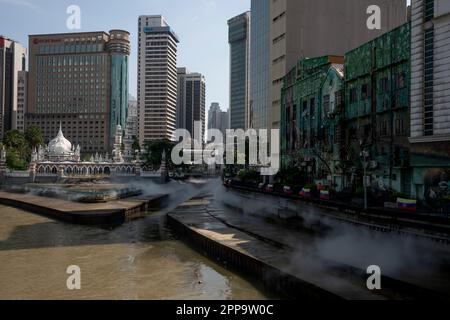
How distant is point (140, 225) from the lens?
49281 mm

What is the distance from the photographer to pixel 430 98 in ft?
109

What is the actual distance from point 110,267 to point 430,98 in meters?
27.2

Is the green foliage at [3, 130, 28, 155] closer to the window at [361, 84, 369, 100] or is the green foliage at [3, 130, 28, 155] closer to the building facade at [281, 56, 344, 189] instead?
the building facade at [281, 56, 344, 189]

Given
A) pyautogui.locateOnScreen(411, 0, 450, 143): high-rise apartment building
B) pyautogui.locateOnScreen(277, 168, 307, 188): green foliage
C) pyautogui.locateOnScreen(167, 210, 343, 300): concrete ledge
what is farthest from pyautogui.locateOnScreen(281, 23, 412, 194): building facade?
pyautogui.locateOnScreen(167, 210, 343, 300): concrete ledge

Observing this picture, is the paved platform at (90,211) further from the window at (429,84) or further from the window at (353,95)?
the window at (429,84)

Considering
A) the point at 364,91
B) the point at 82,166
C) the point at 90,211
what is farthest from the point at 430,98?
the point at 82,166

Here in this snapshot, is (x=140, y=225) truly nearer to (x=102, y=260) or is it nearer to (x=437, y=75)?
(x=102, y=260)

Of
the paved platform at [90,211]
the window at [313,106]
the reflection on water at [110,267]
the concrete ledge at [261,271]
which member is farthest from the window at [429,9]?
the paved platform at [90,211]

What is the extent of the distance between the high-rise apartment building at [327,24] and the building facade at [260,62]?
832 inches

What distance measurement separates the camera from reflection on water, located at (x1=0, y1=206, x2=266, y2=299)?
76.7ft

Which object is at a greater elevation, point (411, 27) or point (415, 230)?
point (411, 27)

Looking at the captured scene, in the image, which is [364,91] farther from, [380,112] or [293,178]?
[293,178]
